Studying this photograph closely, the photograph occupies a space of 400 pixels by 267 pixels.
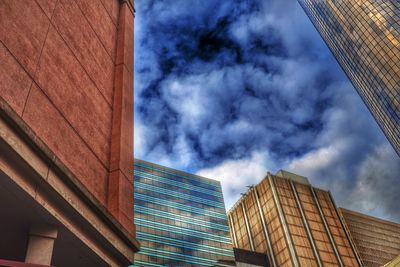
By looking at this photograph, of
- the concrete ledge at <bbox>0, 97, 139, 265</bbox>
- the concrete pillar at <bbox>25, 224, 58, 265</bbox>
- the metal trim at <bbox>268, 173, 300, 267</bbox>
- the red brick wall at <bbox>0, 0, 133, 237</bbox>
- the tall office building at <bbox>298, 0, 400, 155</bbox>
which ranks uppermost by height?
the tall office building at <bbox>298, 0, 400, 155</bbox>

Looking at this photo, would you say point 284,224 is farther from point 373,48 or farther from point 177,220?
point 373,48

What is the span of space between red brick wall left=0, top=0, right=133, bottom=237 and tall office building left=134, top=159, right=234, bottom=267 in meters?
89.6

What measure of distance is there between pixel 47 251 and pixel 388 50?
88.9 metres

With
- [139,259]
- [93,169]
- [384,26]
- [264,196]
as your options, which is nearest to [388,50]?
[384,26]

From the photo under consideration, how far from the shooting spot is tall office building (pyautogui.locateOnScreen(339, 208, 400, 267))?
156 m

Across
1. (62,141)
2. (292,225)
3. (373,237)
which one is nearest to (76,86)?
(62,141)

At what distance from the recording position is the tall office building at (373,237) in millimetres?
155625

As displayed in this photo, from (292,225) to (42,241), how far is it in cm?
11030

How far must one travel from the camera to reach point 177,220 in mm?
121875

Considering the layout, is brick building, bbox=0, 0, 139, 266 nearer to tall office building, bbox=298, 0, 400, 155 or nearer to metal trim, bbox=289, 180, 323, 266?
tall office building, bbox=298, 0, 400, 155

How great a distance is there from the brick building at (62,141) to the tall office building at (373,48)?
79.7 meters

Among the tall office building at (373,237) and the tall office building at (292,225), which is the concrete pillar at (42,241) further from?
the tall office building at (373,237)

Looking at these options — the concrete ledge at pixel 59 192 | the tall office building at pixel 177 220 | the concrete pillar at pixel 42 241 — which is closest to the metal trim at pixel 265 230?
the tall office building at pixel 177 220

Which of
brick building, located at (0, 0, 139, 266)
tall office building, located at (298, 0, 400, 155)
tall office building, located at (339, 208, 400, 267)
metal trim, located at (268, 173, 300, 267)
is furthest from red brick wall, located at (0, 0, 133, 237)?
tall office building, located at (339, 208, 400, 267)
